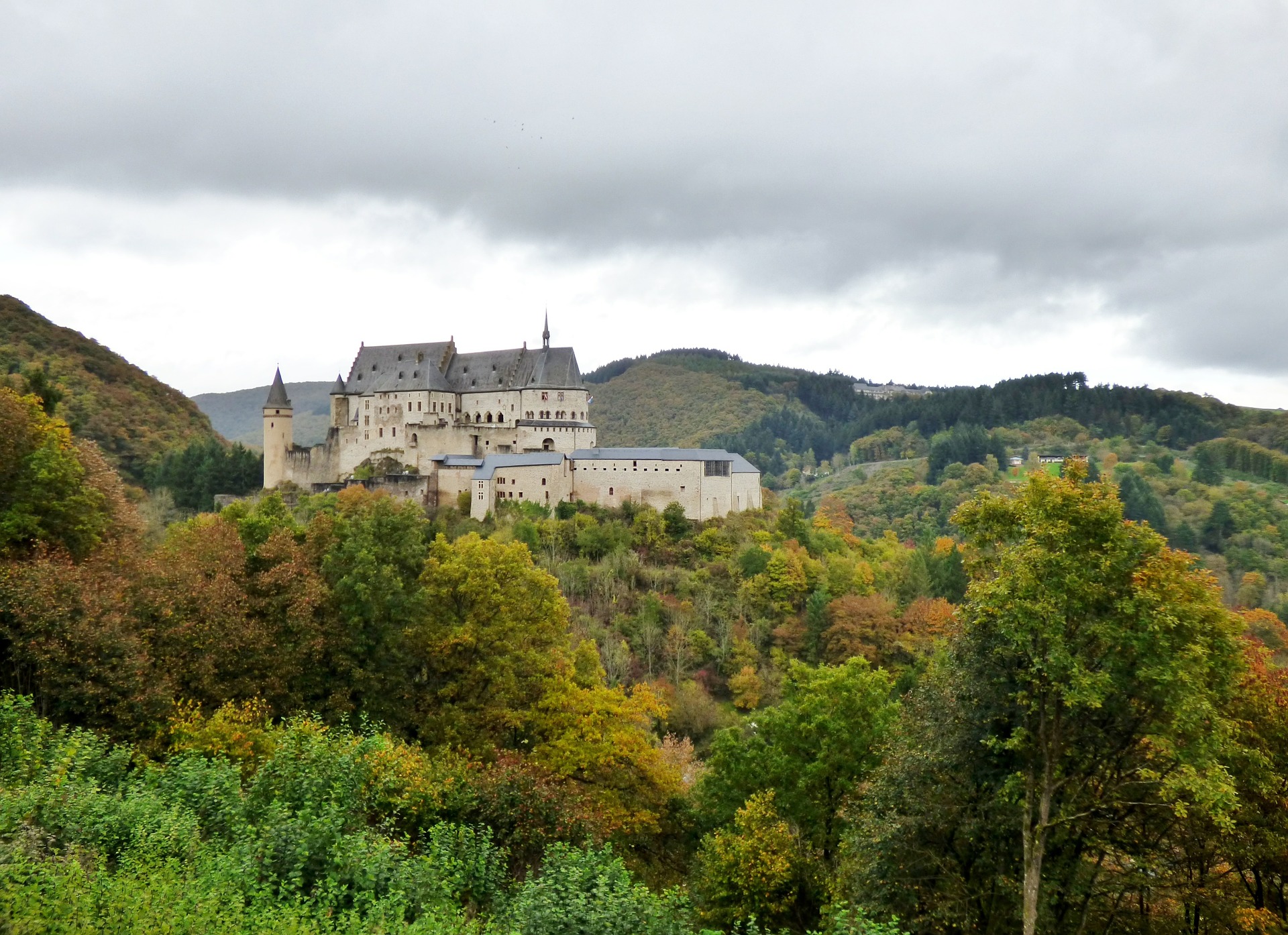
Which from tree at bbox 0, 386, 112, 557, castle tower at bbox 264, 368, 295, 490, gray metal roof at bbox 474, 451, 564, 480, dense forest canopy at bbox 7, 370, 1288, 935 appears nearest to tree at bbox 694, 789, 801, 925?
dense forest canopy at bbox 7, 370, 1288, 935

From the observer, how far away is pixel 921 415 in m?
166

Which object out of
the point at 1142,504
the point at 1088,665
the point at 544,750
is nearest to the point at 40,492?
the point at 544,750

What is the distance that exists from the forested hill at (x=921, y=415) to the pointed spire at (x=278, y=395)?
8682cm

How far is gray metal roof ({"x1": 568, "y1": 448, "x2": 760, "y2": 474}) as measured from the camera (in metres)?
59.2

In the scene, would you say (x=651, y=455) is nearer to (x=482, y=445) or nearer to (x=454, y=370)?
(x=482, y=445)

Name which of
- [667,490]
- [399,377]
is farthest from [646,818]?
[399,377]

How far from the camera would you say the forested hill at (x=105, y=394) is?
65.8 metres

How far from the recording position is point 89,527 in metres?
22.8

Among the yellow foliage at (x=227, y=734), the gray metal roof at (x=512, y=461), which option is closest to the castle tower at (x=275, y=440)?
the gray metal roof at (x=512, y=461)

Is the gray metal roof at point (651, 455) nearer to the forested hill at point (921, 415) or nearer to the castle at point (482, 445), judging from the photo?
the castle at point (482, 445)

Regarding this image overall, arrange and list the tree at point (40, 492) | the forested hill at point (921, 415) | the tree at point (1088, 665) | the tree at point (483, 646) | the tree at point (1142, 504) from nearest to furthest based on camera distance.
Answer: the tree at point (1088, 665) < the tree at point (40, 492) < the tree at point (483, 646) < the tree at point (1142, 504) < the forested hill at point (921, 415)

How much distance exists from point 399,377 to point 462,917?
57415mm

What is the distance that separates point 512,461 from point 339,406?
1737cm

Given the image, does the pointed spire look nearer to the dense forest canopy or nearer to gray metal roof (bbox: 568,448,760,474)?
gray metal roof (bbox: 568,448,760,474)
